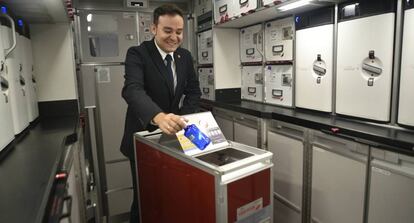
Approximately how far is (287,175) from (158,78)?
1.19m

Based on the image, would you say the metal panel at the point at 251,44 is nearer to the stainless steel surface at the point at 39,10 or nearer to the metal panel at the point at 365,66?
the metal panel at the point at 365,66

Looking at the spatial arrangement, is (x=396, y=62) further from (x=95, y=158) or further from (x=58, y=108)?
(x=95, y=158)

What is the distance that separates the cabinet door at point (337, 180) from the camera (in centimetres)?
158

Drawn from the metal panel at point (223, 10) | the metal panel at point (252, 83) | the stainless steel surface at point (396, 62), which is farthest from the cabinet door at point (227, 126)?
the stainless steel surface at point (396, 62)

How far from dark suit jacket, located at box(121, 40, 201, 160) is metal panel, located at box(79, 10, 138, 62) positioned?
149cm

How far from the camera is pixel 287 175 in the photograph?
7.02 ft

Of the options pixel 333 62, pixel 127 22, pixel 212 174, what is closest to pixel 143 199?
Result: pixel 212 174

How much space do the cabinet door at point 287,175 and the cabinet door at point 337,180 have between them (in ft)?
0.45

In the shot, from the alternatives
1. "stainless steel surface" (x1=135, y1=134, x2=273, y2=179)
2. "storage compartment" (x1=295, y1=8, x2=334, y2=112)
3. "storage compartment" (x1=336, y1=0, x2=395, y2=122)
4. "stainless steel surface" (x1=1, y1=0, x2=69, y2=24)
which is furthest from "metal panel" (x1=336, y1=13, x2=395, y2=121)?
"stainless steel surface" (x1=1, y1=0, x2=69, y2=24)

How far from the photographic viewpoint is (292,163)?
2.07 metres

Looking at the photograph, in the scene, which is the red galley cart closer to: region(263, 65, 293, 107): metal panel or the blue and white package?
the blue and white package

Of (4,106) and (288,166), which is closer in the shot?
(4,106)

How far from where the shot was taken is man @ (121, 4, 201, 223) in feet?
4.66

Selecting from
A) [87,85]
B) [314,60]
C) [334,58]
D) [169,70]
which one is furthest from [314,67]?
[87,85]
